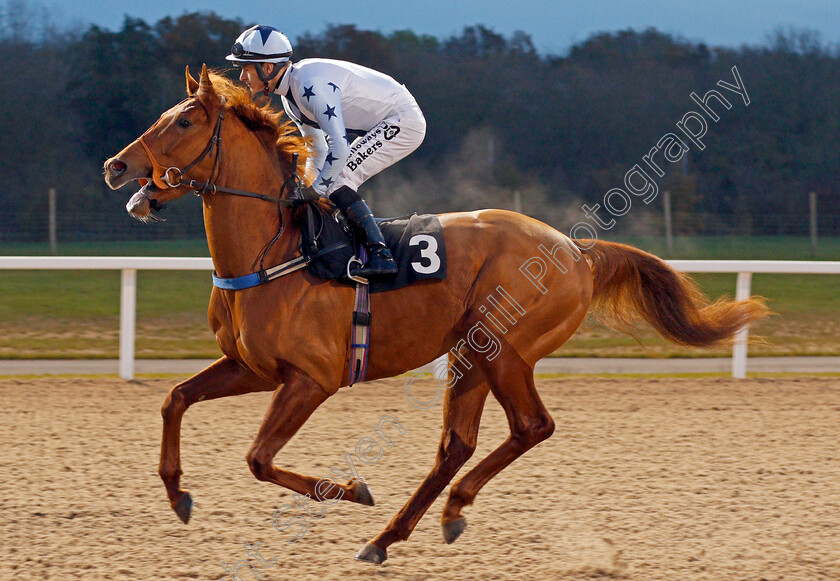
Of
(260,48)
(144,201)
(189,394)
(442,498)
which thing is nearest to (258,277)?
(144,201)

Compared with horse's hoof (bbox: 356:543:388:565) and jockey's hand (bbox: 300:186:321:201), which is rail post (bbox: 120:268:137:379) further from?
horse's hoof (bbox: 356:543:388:565)

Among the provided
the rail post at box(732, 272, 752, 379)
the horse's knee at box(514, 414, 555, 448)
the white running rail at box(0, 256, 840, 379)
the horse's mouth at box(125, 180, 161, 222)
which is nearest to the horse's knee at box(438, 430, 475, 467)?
the horse's knee at box(514, 414, 555, 448)

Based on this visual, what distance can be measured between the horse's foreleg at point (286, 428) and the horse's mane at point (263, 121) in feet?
2.96

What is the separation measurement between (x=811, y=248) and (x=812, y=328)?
27.2 ft

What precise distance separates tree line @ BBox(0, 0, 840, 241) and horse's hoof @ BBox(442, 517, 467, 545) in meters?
15.5

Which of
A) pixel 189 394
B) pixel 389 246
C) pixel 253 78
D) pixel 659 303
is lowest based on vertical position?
pixel 189 394

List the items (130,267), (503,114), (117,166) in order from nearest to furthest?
(117,166) < (130,267) < (503,114)

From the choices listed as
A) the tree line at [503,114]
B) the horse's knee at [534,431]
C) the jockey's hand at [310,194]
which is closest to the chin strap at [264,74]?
the jockey's hand at [310,194]

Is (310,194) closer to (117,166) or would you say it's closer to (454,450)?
(117,166)

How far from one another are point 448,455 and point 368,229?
0.99 meters

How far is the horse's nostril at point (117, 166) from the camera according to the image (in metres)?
3.18

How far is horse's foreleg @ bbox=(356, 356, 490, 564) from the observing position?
3.36 m

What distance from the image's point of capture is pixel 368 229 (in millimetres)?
3488

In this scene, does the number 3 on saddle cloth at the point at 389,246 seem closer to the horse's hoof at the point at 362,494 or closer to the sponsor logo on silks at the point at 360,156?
the sponsor logo on silks at the point at 360,156
